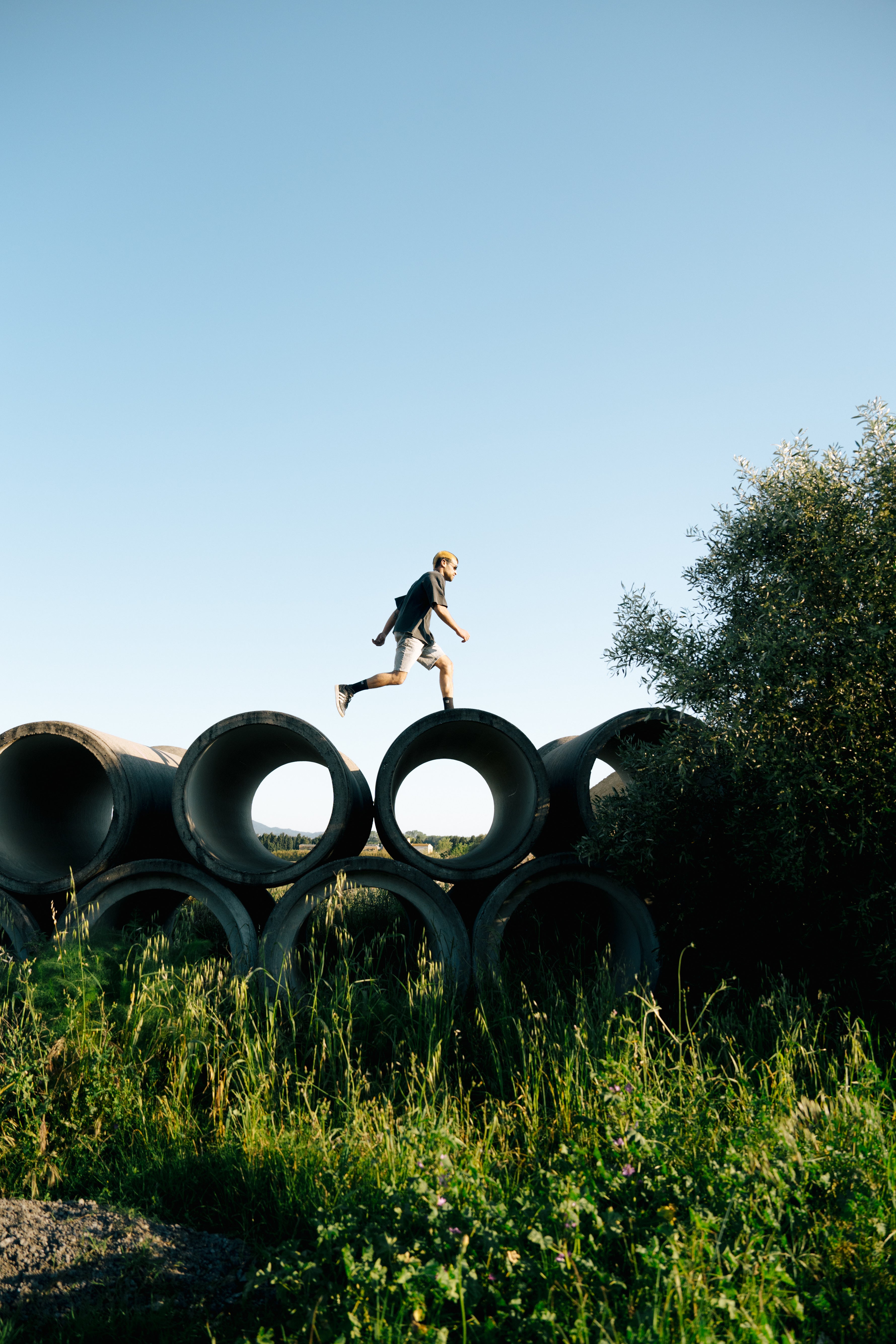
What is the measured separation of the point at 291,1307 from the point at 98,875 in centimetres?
424

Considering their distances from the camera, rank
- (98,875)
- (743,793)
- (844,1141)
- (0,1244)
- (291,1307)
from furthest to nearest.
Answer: (98,875) → (743,793) → (844,1141) → (0,1244) → (291,1307)

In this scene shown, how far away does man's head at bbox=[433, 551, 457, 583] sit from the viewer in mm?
7754

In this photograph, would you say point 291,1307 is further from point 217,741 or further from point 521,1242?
point 217,741

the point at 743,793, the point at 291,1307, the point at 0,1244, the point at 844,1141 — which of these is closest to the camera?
A: the point at 291,1307

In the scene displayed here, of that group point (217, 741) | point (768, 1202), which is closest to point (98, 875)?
point (217, 741)

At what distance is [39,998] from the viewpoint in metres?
4.79

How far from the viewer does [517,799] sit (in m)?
7.06

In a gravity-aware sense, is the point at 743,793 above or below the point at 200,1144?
above

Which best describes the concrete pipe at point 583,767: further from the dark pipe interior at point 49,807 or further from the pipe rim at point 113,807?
the dark pipe interior at point 49,807

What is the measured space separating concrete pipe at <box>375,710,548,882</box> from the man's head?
173cm

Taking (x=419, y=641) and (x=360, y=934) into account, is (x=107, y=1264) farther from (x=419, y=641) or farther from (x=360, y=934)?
(x=419, y=641)

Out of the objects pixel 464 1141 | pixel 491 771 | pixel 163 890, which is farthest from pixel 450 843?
pixel 464 1141

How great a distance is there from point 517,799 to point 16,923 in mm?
4198

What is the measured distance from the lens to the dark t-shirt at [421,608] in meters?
Answer: 7.33
